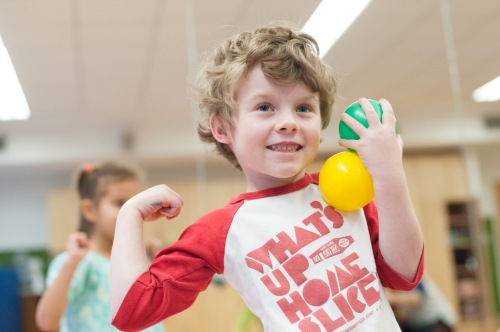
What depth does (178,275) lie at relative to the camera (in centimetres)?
49

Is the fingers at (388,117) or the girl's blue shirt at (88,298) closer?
the fingers at (388,117)

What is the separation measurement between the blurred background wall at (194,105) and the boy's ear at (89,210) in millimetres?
234

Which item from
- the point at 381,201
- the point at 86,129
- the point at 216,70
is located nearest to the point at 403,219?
the point at 381,201

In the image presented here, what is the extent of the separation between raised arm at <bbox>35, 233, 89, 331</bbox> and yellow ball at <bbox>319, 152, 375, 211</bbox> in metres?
0.77

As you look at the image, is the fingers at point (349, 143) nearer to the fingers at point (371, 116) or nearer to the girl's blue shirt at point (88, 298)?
the fingers at point (371, 116)

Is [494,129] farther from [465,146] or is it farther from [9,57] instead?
[9,57]

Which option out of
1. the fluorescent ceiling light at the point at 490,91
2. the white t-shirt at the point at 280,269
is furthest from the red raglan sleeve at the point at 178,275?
the fluorescent ceiling light at the point at 490,91

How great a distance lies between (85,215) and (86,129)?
1256mm

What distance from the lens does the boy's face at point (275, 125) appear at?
1.74ft

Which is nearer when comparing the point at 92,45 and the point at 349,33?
the point at 349,33

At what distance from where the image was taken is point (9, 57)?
2250 mm

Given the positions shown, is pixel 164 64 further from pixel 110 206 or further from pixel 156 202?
pixel 156 202

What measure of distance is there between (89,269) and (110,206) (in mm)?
175

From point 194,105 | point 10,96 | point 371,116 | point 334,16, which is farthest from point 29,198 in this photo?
point 371,116
